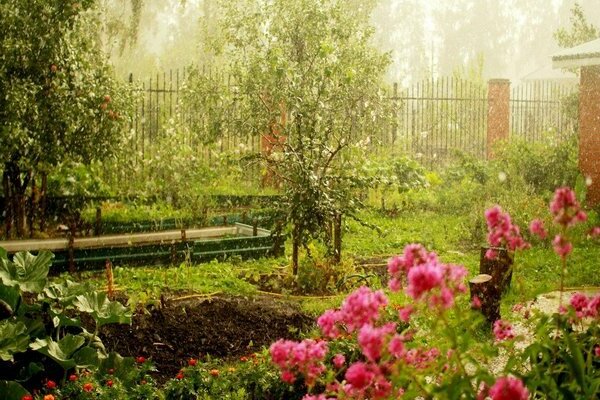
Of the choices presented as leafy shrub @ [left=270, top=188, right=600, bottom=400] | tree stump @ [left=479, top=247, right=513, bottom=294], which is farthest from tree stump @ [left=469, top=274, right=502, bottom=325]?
leafy shrub @ [left=270, top=188, right=600, bottom=400]

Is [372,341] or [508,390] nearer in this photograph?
[508,390]

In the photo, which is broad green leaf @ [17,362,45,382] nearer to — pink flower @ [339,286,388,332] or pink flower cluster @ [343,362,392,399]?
pink flower cluster @ [343,362,392,399]

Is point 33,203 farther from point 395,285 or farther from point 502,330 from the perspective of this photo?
point 395,285

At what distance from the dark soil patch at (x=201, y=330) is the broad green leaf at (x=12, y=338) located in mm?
970

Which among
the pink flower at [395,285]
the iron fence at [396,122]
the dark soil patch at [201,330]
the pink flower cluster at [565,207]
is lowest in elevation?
the dark soil patch at [201,330]

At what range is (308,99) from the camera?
8430 millimetres

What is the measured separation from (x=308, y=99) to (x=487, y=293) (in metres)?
3.23

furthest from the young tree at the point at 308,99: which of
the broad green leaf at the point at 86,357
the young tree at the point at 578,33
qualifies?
the young tree at the point at 578,33

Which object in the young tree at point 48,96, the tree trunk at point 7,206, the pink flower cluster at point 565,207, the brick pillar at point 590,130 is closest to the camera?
the pink flower cluster at point 565,207

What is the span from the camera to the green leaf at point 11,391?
3730 mm

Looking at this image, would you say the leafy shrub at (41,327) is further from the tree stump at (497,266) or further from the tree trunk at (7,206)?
the tree trunk at (7,206)

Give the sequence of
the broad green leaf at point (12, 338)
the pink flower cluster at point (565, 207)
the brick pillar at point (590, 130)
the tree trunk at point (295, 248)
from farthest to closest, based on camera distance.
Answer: the brick pillar at point (590, 130)
the tree trunk at point (295, 248)
the broad green leaf at point (12, 338)
the pink flower cluster at point (565, 207)

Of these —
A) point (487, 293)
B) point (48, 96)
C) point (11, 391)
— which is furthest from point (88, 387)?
point (48, 96)

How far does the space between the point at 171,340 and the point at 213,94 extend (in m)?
6.62
